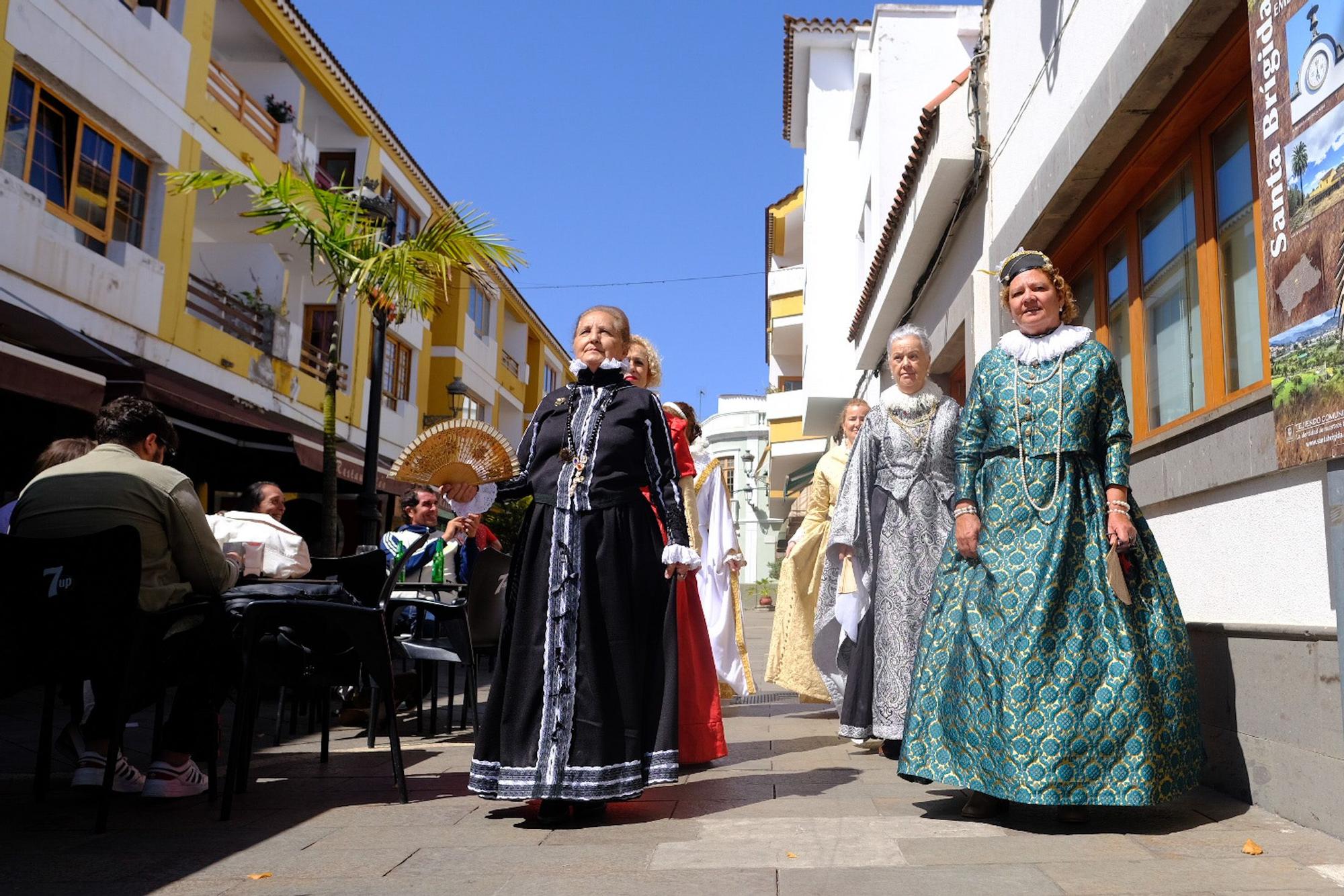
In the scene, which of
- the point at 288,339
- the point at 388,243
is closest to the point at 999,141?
the point at 388,243

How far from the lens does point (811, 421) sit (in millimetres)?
23406

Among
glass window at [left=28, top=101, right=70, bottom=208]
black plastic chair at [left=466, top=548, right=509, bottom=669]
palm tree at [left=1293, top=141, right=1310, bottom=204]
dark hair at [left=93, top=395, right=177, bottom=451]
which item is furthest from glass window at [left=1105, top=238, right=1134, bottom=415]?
glass window at [left=28, top=101, right=70, bottom=208]

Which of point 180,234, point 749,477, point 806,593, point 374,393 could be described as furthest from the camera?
point 749,477

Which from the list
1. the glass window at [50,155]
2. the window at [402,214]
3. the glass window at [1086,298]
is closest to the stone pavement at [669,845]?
the glass window at [1086,298]

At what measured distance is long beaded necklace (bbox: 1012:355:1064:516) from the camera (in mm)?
4133

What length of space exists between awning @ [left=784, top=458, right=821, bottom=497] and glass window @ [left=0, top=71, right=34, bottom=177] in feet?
50.9

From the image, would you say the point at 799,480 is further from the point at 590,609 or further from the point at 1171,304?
the point at 590,609

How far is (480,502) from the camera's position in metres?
4.71

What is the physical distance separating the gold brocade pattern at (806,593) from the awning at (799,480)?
16.6 m

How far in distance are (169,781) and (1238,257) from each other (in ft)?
15.6

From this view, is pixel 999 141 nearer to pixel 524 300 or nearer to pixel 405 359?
pixel 405 359

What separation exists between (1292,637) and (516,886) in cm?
259

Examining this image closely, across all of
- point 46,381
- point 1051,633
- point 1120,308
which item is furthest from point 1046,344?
point 46,381

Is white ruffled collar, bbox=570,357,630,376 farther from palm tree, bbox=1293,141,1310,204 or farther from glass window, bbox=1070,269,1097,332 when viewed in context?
glass window, bbox=1070,269,1097,332
